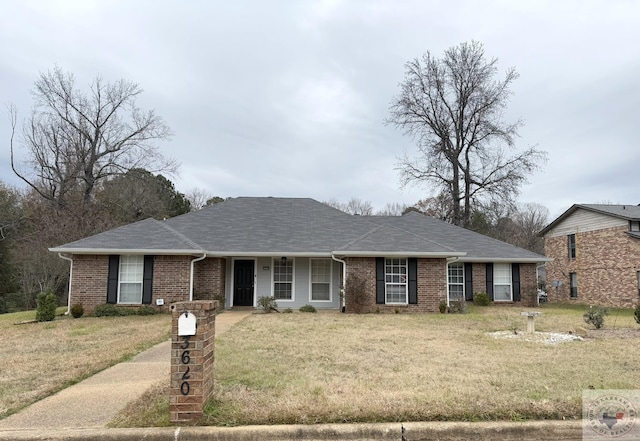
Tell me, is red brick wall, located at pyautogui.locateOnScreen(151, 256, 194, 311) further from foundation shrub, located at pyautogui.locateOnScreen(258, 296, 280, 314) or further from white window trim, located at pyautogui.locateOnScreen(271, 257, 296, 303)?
white window trim, located at pyautogui.locateOnScreen(271, 257, 296, 303)

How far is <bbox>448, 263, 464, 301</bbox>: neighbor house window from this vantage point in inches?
760

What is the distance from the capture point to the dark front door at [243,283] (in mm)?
18000

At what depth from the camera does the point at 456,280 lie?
19.4 metres

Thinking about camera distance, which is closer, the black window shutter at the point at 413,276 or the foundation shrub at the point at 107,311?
the foundation shrub at the point at 107,311

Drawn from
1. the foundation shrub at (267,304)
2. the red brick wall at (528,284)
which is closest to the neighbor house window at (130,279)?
the foundation shrub at (267,304)

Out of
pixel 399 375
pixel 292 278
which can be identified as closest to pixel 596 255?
pixel 292 278

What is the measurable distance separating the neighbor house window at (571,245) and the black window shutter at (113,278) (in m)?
23.8

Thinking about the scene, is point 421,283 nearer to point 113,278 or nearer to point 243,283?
point 243,283

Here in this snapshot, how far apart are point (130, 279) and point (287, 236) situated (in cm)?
624

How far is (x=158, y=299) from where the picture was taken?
15609 millimetres

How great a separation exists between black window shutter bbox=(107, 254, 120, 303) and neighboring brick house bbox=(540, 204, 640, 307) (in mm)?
22589

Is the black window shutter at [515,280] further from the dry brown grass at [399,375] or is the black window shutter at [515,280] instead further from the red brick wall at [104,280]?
the red brick wall at [104,280]

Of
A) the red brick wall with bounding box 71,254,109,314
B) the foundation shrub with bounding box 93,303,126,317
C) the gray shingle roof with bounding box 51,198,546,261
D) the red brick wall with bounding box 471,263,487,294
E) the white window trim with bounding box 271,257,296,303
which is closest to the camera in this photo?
the foundation shrub with bounding box 93,303,126,317

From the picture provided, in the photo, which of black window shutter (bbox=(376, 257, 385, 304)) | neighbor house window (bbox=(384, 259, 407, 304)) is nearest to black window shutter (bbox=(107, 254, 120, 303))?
black window shutter (bbox=(376, 257, 385, 304))
